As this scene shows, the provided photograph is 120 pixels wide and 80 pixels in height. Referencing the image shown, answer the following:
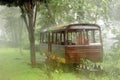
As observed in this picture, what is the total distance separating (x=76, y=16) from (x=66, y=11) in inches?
45.3

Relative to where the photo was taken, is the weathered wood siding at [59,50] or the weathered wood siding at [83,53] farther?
the weathered wood siding at [59,50]

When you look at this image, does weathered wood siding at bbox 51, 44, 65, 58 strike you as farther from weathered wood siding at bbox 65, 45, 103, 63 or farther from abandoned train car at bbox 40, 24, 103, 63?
weathered wood siding at bbox 65, 45, 103, 63

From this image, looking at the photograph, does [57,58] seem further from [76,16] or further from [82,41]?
[76,16]

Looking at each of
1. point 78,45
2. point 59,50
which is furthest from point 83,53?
point 59,50

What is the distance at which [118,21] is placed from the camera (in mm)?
46000

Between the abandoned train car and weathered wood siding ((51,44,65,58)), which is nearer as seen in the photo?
the abandoned train car

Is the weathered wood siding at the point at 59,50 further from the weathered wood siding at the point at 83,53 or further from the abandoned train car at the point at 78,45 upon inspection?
the weathered wood siding at the point at 83,53

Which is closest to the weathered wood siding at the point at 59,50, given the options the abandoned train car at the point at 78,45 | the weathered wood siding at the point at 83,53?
the abandoned train car at the point at 78,45

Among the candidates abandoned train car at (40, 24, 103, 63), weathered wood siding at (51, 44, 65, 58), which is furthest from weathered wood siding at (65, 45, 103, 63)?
weathered wood siding at (51, 44, 65, 58)

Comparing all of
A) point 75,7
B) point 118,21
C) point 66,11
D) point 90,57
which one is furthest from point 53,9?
point 118,21

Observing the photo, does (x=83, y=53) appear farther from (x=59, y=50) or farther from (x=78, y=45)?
(x=59, y=50)

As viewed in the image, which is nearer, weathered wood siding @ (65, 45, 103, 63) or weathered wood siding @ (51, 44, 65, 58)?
weathered wood siding @ (65, 45, 103, 63)

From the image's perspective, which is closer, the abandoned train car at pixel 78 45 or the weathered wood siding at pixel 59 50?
the abandoned train car at pixel 78 45

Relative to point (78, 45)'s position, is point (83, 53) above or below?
below
